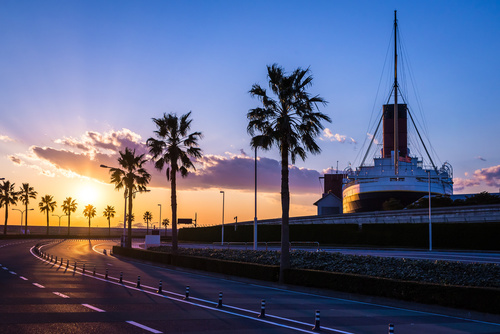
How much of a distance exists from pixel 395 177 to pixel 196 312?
298ft

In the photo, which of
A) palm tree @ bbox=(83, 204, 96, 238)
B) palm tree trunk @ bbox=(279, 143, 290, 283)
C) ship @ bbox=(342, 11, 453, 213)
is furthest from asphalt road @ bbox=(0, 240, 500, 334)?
palm tree @ bbox=(83, 204, 96, 238)

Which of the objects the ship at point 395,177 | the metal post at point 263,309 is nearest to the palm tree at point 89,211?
the ship at point 395,177

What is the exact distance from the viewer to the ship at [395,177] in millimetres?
101688

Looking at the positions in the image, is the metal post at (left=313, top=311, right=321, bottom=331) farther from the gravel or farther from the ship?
the ship

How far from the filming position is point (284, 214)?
31.2 meters

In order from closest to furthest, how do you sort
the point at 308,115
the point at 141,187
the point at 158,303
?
the point at 158,303 → the point at 308,115 → the point at 141,187

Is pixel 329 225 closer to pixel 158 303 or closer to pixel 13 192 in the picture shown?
pixel 158 303

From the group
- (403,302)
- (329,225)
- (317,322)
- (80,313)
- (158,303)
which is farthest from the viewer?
(329,225)

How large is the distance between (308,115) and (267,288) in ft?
36.1

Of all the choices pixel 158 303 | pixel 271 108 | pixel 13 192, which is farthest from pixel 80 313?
pixel 13 192

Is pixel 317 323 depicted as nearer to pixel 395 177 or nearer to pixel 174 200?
pixel 174 200

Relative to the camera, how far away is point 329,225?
249 ft

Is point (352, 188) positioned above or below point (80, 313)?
above

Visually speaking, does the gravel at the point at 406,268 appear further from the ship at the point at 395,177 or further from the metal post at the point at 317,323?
the ship at the point at 395,177
